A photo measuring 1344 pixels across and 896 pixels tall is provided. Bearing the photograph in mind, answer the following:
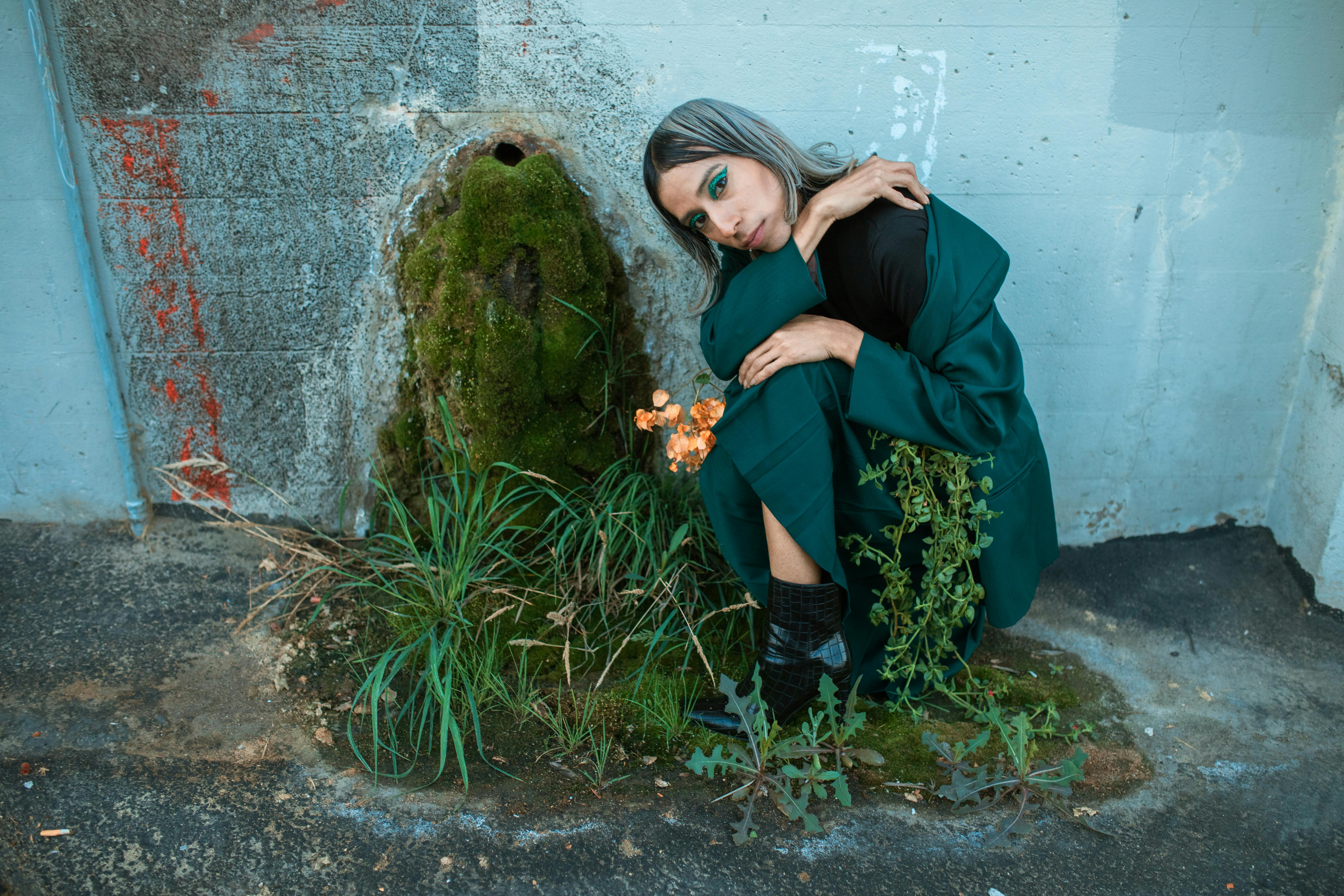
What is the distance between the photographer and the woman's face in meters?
1.88

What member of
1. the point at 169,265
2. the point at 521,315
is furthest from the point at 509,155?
the point at 169,265

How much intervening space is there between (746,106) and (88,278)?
196cm

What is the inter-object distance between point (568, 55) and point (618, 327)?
76 centimetres

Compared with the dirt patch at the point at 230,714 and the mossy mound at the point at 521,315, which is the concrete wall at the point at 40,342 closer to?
the dirt patch at the point at 230,714

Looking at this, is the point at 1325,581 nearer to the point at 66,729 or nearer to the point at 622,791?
the point at 622,791

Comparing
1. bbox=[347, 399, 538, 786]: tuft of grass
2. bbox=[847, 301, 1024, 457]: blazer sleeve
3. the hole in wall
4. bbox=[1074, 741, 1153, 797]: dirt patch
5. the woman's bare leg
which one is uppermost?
the hole in wall

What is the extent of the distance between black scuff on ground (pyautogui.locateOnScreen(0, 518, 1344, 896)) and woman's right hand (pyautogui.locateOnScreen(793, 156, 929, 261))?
1248 millimetres

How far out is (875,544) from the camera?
205 centimetres

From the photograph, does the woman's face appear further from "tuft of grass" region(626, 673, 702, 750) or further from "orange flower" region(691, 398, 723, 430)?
"tuft of grass" region(626, 673, 702, 750)

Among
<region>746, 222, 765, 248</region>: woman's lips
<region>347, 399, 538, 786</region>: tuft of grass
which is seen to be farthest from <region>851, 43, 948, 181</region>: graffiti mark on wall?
<region>347, 399, 538, 786</region>: tuft of grass

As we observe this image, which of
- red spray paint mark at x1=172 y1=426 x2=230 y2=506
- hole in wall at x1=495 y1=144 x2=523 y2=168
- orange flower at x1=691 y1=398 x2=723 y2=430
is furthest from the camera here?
red spray paint mark at x1=172 y1=426 x2=230 y2=506

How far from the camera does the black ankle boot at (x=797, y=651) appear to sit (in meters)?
1.98

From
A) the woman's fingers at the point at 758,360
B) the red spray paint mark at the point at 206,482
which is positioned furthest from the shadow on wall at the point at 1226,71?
the red spray paint mark at the point at 206,482

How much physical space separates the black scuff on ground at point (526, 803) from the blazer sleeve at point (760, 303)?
0.97 m
